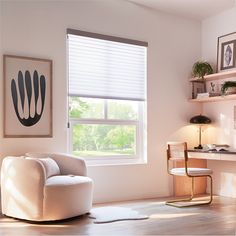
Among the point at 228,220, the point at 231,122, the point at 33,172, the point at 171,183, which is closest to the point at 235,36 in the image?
the point at 231,122

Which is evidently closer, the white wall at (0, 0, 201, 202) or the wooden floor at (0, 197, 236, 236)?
Result: the wooden floor at (0, 197, 236, 236)

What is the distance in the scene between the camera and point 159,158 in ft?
17.8

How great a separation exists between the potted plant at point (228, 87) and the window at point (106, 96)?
113cm

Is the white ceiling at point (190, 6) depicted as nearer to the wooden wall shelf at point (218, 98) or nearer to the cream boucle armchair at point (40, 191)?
the wooden wall shelf at point (218, 98)

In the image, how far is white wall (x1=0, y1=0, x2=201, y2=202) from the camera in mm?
4383

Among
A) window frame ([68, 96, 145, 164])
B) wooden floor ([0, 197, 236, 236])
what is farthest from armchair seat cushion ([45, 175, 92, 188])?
window frame ([68, 96, 145, 164])

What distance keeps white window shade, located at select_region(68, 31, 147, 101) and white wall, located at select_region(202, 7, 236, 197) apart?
1187 mm

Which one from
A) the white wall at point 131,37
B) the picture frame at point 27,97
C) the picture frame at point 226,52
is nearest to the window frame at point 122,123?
the white wall at point 131,37

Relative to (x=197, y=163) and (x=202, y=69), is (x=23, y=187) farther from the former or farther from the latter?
(x=202, y=69)

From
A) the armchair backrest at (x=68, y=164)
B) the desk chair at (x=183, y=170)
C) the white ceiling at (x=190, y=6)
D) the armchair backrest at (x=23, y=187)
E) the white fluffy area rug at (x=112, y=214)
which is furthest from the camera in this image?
the white ceiling at (x=190, y=6)

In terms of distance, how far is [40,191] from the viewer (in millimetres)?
3605

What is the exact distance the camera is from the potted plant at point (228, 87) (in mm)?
5188

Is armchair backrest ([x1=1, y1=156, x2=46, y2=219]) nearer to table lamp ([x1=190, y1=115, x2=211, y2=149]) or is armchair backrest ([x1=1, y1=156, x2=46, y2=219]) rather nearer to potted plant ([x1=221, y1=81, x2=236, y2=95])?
table lamp ([x1=190, y1=115, x2=211, y2=149])

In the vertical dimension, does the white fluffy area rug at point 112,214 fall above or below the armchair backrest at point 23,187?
below
